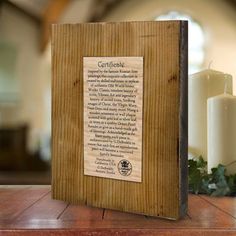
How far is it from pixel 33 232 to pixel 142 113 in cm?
20

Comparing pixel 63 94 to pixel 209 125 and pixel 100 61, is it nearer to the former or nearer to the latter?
pixel 100 61

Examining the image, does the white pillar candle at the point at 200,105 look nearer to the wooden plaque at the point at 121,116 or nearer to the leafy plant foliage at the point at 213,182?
the leafy plant foliage at the point at 213,182

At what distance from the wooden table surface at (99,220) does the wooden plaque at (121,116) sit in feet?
0.07

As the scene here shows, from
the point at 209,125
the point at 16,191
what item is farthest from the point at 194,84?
the point at 16,191

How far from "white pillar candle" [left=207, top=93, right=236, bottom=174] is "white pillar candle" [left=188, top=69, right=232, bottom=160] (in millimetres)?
35

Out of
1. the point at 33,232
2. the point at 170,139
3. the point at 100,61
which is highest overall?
the point at 100,61

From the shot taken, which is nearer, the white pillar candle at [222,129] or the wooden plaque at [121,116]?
the wooden plaque at [121,116]

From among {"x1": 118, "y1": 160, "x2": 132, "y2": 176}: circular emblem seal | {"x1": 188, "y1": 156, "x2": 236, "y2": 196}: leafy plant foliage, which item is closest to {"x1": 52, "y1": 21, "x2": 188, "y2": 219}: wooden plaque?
{"x1": 118, "y1": 160, "x2": 132, "y2": 176}: circular emblem seal

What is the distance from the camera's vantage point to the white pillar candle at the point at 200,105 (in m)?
0.79

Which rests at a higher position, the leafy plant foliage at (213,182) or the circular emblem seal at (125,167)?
the circular emblem seal at (125,167)

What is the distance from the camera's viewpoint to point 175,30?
554 millimetres

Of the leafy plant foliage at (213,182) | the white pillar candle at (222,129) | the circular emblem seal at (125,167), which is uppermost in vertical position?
the white pillar candle at (222,129)

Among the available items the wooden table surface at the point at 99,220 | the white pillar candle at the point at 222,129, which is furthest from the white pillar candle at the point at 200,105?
the wooden table surface at the point at 99,220

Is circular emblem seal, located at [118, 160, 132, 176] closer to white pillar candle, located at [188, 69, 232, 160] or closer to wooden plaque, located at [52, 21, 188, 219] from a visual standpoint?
wooden plaque, located at [52, 21, 188, 219]
